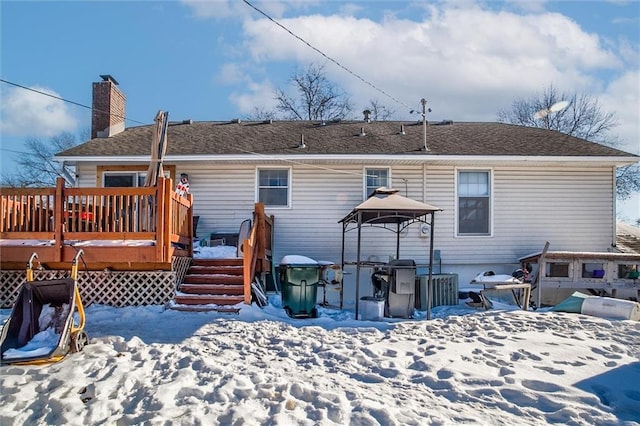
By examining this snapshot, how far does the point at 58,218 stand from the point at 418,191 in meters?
7.56

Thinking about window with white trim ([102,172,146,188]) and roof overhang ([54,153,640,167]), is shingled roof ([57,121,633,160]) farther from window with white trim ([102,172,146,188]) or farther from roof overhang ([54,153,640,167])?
window with white trim ([102,172,146,188])

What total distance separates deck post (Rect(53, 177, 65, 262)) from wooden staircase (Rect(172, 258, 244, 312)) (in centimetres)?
192

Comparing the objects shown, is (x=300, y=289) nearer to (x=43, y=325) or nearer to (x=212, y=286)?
(x=212, y=286)

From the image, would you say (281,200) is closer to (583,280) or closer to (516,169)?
(516,169)

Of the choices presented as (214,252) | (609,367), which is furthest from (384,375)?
(214,252)

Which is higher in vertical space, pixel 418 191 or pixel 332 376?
pixel 418 191

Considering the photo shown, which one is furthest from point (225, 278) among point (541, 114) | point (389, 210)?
point (541, 114)

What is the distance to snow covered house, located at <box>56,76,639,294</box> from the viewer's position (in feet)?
40.7

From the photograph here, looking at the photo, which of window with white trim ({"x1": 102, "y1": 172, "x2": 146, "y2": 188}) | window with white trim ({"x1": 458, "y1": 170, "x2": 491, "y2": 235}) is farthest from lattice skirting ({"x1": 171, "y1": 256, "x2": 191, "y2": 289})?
window with white trim ({"x1": 458, "y1": 170, "x2": 491, "y2": 235})

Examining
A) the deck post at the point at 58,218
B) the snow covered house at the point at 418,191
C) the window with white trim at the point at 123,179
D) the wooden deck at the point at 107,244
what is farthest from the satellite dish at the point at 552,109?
the deck post at the point at 58,218

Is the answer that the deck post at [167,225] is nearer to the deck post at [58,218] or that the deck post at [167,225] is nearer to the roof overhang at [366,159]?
the deck post at [58,218]

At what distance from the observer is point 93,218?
28.2ft

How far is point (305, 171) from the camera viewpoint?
495 inches

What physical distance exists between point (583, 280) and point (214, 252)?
294 inches
